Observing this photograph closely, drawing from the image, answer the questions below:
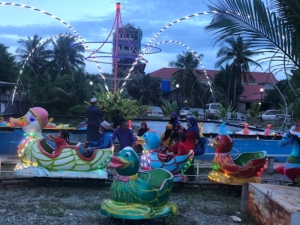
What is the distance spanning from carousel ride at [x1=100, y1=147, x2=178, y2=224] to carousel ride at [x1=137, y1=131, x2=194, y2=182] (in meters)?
2.05

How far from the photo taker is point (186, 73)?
144ft

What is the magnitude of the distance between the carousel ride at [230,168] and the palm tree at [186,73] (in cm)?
3441

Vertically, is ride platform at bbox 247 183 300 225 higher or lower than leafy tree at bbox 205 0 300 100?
lower

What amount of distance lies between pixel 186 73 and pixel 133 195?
129ft

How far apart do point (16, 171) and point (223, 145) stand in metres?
3.94

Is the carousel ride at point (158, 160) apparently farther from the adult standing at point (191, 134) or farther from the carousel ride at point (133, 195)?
the carousel ride at point (133, 195)

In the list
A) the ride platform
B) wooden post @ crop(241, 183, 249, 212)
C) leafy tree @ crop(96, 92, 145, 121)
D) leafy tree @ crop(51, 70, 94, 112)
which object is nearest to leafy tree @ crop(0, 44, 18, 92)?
leafy tree @ crop(51, 70, 94, 112)

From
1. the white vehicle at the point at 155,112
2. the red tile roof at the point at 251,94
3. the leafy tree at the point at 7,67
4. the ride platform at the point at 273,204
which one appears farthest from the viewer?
the red tile roof at the point at 251,94

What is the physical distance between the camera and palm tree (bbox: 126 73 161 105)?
42.4m

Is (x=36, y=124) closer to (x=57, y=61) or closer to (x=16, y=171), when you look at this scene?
(x=16, y=171)

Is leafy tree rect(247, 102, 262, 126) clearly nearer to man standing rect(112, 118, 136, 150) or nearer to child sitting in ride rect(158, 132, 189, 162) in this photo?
child sitting in ride rect(158, 132, 189, 162)

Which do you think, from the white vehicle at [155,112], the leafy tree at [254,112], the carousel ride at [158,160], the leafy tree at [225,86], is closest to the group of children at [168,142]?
the carousel ride at [158,160]

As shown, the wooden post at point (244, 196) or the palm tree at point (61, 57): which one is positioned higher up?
the palm tree at point (61, 57)

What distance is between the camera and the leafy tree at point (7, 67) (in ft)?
95.6
